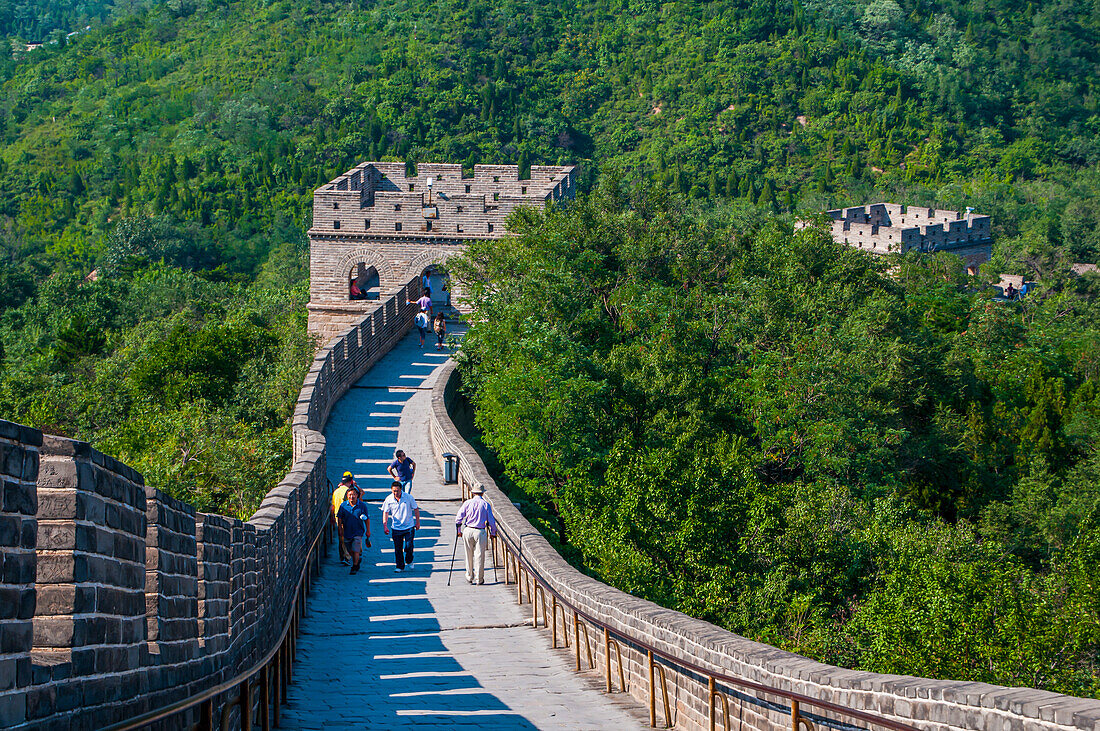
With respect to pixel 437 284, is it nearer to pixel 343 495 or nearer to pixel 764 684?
pixel 343 495

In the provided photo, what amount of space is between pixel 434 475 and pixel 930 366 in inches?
595

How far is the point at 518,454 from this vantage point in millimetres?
19984

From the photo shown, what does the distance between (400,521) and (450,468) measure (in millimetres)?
4191

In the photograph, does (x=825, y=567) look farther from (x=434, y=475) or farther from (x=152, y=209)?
(x=152, y=209)

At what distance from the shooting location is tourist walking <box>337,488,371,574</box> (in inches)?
534

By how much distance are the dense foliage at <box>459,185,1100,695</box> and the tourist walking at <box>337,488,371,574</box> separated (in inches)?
125

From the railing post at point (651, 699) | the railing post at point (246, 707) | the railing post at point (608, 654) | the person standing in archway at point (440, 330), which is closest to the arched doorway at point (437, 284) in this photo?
the person standing in archway at point (440, 330)

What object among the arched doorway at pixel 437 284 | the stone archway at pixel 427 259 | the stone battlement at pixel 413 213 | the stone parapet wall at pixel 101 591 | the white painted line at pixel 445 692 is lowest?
the white painted line at pixel 445 692

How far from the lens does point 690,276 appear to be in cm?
2972

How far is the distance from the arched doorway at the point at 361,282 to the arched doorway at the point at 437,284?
1.19 m

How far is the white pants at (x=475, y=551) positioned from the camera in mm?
13188

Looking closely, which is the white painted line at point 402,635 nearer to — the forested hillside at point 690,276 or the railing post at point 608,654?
the railing post at point 608,654

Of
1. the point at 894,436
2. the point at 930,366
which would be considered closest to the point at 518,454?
the point at 894,436

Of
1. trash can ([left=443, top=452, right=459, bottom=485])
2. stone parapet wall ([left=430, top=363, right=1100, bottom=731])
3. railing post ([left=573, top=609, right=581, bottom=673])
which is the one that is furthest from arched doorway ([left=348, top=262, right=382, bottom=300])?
railing post ([left=573, top=609, right=581, bottom=673])
